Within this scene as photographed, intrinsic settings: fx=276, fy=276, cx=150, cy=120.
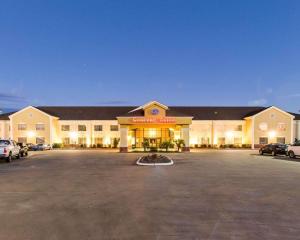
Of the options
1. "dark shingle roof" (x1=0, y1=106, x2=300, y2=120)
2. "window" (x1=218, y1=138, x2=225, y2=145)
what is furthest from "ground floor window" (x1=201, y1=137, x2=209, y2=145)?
"dark shingle roof" (x1=0, y1=106, x2=300, y2=120)

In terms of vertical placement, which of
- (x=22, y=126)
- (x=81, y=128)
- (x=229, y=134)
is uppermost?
(x=22, y=126)

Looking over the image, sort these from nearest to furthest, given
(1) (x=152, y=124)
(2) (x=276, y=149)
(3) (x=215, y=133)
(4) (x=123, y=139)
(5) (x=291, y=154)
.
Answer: (5) (x=291, y=154), (2) (x=276, y=149), (4) (x=123, y=139), (1) (x=152, y=124), (3) (x=215, y=133)

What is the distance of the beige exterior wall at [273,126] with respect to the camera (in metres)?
48.4

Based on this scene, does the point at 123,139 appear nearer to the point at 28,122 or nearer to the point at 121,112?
the point at 121,112

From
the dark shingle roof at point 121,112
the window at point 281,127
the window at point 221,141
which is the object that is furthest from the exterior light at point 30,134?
the window at point 281,127

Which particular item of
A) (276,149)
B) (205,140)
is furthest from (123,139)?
(276,149)

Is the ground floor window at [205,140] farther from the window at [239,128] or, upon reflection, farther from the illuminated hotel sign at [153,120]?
the illuminated hotel sign at [153,120]

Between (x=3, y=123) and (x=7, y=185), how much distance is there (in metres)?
44.2

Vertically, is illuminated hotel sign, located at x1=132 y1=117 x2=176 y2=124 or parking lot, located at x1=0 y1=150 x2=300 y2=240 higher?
illuminated hotel sign, located at x1=132 y1=117 x2=176 y2=124

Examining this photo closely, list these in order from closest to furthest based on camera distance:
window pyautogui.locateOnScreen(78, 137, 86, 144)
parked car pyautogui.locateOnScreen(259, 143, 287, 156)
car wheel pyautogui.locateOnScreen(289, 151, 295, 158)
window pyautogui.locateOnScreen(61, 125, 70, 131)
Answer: car wheel pyautogui.locateOnScreen(289, 151, 295, 158), parked car pyautogui.locateOnScreen(259, 143, 287, 156), window pyautogui.locateOnScreen(78, 137, 86, 144), window pyautogui.locateOnScreen(61, 125, 70, 131)

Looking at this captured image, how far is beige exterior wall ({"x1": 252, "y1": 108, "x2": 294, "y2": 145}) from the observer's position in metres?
48.4

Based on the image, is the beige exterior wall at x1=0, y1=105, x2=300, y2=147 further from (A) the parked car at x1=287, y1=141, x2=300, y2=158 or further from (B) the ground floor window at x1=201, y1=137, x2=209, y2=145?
(A) the parked car at x1=287, y1=141, x2=300, y2=158

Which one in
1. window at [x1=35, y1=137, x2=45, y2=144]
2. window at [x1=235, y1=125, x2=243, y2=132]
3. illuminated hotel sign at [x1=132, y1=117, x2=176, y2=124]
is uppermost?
illuminated hotel sign at [x1=132, y1=117, x2=176, y2=124]

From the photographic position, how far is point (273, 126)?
4881 cm
